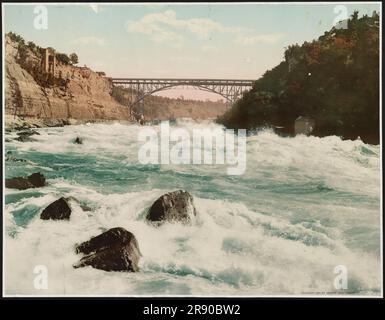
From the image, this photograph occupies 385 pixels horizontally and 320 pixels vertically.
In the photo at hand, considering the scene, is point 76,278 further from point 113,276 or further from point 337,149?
point 337,149

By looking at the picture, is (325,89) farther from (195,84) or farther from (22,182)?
(22,182)

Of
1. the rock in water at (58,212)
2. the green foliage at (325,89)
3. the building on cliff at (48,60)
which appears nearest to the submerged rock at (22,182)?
the rock in water at (58,212)

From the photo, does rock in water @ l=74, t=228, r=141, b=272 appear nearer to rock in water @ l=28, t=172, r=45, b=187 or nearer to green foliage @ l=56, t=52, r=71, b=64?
rock in water @ l=28, t=172, r=45, b=187

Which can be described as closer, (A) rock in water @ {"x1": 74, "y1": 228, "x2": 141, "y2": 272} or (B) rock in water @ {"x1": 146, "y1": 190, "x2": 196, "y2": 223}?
(A) rock in water @ {"x1": 74, "y1": 228, "x2": 141, "y2": 272}

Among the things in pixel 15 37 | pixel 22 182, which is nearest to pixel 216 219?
pixel 22 182

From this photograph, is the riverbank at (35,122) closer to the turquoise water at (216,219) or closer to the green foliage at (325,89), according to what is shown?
the turquoise water at (216,219)

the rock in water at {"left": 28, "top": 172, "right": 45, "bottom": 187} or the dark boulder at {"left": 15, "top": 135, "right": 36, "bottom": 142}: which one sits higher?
the dark boulder at {"left": 15, "top": 135, "right": 36, "bottom": 142}

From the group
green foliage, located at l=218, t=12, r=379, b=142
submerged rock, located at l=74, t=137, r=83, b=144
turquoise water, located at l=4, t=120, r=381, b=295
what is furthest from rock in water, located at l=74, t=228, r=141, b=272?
green foliage, located at l=218, t=12, r=379, b=142
